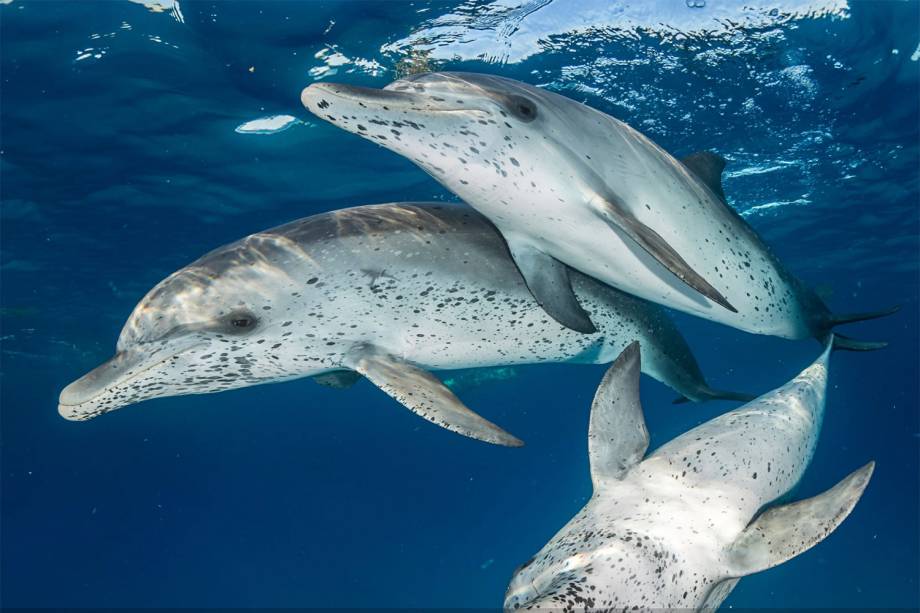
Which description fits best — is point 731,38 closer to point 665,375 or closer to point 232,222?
point 665,375

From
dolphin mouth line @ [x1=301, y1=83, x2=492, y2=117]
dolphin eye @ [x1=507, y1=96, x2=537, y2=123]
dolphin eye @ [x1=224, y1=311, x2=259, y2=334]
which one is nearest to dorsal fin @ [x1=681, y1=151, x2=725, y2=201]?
dolphin eye @ [x1=507, y1=96, x2=537, y2=123]

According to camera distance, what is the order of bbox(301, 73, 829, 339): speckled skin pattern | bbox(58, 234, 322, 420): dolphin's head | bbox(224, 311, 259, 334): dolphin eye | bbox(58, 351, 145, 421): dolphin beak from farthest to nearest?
bbox(224, 311, 259, 334): dolphin eye → bbox(58, 234, 322, 420): dolphin's head → bbox(58, 351, 145, 421): dolphin beak → bbox(301, 73, 829, 339): speckled skin pattern

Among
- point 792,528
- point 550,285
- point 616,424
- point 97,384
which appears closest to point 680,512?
point 792,528

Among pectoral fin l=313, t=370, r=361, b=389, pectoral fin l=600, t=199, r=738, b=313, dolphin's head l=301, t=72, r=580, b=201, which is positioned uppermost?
dolphin's head l=301, t=72, r=580, b=201

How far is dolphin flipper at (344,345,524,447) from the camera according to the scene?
3.80 metres

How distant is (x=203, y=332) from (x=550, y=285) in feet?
8.57

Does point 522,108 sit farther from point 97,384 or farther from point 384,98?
point 97,384

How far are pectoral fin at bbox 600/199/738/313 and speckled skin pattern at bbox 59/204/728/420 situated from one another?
1144 millimetres

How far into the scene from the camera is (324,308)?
447 centimetres

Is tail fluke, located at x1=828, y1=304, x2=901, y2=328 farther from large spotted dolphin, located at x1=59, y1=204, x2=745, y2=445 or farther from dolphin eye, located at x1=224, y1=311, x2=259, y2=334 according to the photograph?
dolphin eye, located at x1=224, y1=311, x2=259, y2=334

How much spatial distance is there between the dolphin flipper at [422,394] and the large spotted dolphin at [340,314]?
1 cm

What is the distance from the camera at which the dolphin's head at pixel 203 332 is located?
4.07m

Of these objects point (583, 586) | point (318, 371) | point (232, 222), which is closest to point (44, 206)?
point (232, 222)

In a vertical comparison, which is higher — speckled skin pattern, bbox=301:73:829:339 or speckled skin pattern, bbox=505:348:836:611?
speckled skin pattern, bbox=301:73:829:339
